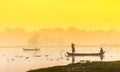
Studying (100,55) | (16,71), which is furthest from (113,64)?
(100,55)

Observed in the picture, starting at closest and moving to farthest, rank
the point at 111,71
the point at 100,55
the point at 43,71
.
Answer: the point at 111,71 → the point at 43,71 → the point at 100,55

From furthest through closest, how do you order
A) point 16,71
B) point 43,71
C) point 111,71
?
1. point 16,71
2. point 43,71
3. point 111,71

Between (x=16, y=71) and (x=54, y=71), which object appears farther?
(x=16, y=71)

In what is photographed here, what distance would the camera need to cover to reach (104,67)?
51906 millimetres

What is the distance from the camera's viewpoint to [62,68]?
175ft

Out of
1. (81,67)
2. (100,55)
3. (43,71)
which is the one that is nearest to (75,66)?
(81,67)

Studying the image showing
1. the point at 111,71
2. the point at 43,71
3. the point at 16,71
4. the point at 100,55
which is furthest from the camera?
the point at 100,55

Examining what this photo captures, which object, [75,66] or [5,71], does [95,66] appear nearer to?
[75,66]

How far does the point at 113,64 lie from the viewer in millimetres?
54219

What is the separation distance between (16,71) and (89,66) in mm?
34719

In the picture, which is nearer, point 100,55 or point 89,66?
point 89,66

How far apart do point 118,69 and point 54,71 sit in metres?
9.05

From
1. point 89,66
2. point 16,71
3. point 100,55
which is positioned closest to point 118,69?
point 89,66

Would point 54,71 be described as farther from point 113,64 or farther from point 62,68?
point 113,64
